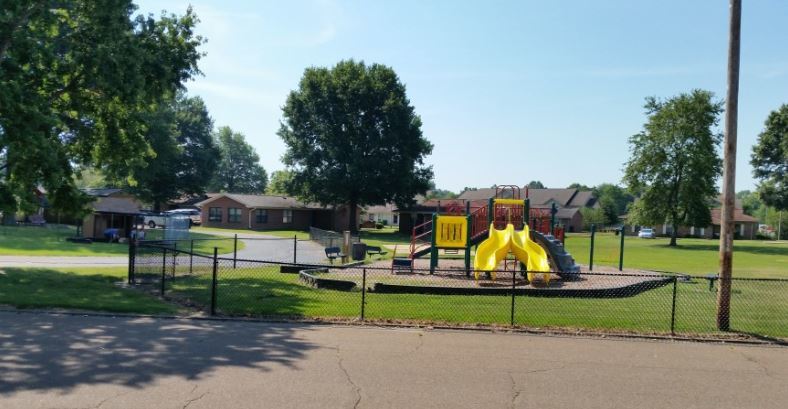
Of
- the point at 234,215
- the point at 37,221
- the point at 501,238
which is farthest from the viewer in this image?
the point at 234,215

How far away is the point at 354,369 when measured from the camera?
8391 millimetres

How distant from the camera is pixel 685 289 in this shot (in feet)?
63.6

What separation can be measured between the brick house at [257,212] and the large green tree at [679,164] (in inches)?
1309

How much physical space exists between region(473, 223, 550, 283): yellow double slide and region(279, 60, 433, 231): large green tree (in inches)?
1703

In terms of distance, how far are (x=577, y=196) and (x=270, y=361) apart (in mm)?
102588

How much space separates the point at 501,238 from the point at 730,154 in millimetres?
8429

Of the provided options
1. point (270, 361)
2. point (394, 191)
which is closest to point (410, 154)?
point (394, 191)

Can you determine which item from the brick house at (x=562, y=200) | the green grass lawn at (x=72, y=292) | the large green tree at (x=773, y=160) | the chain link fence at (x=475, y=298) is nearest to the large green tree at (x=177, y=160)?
the brick house at (x=562, y=200)

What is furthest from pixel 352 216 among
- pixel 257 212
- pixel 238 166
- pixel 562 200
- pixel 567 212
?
pixel 238 166

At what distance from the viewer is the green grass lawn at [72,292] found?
13.1 m

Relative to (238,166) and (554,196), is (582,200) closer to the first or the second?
(554,196)

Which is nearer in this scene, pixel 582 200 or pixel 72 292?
pixel 72 292

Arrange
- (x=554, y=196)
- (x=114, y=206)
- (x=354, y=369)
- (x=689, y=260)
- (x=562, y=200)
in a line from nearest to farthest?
(x=354, y=369) < (x=689, y=260) < (x=114, y=206) < (x=562, y=200) < (x=554, y=196)

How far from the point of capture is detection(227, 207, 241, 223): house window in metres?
69.6
